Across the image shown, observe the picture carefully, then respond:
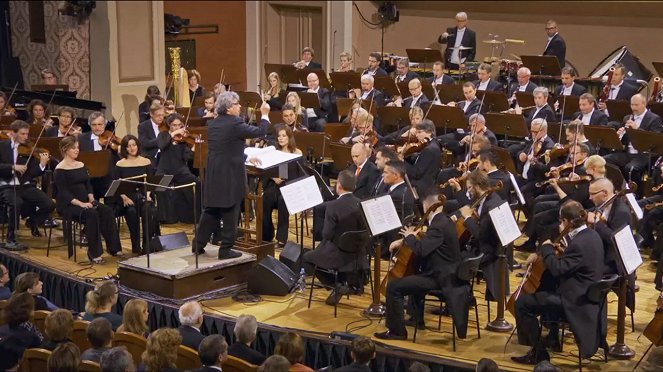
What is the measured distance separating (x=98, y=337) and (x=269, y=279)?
9.17 ft

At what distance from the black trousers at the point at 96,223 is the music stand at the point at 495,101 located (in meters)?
4.61

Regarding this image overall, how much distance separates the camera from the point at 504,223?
805 cm

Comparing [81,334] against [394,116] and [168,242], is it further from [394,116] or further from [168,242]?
[394,116]

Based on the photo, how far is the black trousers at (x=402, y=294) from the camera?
7953 mm

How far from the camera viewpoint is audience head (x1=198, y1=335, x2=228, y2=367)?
6227 millimetres

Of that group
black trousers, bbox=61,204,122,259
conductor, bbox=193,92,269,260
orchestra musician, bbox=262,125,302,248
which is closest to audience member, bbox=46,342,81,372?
conductor, bbox=193,92,269,260

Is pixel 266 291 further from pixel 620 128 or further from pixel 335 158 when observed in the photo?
pixel 620 128

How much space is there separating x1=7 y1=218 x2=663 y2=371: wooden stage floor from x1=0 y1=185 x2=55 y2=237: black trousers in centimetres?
57

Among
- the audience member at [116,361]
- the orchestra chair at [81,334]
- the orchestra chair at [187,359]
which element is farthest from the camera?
the orchestra chair at [81,334]

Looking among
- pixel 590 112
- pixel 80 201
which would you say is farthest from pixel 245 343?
pixel 590 112

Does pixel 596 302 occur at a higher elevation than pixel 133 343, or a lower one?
higher

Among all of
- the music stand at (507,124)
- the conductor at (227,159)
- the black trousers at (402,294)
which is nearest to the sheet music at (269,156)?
the conductor at (227,159)

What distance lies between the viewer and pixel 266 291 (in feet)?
30.5

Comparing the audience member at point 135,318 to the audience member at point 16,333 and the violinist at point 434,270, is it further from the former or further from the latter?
the violinist at point 434,270
